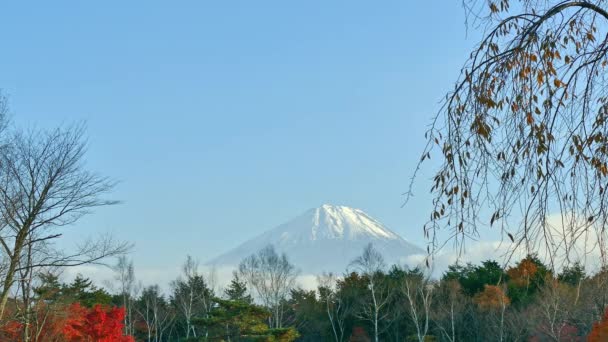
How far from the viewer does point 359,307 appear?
1900 inches

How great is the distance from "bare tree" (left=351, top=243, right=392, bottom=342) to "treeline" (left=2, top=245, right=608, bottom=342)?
0.06m

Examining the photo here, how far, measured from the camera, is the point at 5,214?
17.1 metres

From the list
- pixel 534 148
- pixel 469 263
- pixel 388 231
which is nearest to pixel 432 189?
pixel 534 148

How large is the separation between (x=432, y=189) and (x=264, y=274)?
49.5m

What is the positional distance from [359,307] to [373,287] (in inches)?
59.0

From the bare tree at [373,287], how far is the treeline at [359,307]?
63 millimetres

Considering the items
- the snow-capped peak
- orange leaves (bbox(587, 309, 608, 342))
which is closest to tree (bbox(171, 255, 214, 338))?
orange leaves (bbox(587, 309, 608, 342))

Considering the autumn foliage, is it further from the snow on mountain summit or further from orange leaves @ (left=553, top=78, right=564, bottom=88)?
the snow on mountain summit

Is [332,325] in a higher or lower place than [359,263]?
lower

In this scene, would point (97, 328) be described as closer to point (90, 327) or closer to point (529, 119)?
point (90, 327)

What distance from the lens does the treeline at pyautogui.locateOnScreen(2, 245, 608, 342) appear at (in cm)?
3525

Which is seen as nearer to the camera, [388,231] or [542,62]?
[542,62]

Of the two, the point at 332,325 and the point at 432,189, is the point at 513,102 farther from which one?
the point at 332,325

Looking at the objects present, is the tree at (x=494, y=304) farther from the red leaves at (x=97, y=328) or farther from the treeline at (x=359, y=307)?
the red leaves at (x=97, y=328)
